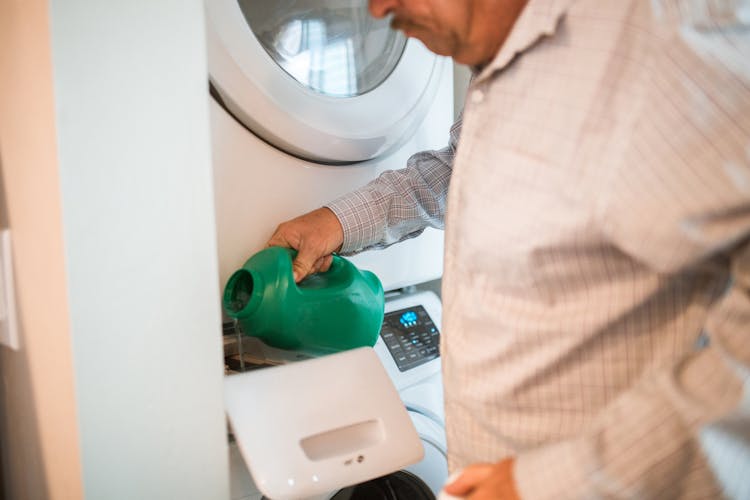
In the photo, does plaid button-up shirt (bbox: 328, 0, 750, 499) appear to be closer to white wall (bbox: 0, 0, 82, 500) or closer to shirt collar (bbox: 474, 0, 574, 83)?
shirt collar (bbox: 474, 0, 574, 83)

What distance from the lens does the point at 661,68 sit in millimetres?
508

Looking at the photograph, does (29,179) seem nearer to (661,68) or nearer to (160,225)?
(160,225)

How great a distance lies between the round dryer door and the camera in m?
0.83

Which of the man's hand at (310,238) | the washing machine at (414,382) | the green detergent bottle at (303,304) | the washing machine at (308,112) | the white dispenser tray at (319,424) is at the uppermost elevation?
the washing machine at (308,112)

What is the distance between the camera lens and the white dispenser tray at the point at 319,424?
692 millimetres

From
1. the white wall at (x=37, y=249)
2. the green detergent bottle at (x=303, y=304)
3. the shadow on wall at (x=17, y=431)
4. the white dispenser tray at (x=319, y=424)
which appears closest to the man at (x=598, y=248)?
the white dispenser tray at (x=319, y=424)

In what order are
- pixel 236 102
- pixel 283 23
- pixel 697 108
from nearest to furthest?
pixel 697 108, pixel 236 102, pixel 283 23

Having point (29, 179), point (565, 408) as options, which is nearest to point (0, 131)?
point (29, 179)

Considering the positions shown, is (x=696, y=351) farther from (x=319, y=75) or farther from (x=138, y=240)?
(x=319, y=75)

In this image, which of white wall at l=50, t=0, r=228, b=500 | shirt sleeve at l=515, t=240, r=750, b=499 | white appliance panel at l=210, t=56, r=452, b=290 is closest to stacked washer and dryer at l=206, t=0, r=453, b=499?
white appliance panel at l=210, t=56, r=452, b=290

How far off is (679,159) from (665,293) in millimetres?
130

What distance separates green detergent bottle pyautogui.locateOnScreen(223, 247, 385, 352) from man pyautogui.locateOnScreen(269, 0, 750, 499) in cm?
21

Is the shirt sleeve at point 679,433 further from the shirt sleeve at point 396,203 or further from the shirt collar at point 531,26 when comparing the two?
the shirt sleeve at point 396,203

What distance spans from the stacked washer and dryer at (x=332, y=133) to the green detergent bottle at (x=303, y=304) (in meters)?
0.06
